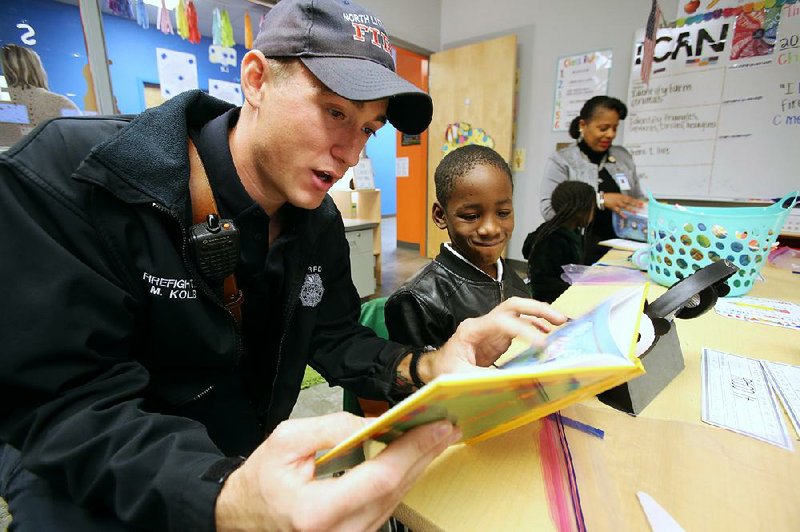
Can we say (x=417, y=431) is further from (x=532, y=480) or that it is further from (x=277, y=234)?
(x=277, y=234)

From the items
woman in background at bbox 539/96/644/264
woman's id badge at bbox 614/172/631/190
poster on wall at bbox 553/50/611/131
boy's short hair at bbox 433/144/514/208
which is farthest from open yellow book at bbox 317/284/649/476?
poster on wall at bbox 553/50/611/131

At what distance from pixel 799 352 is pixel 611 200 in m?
1.45

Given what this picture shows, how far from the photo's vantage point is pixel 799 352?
81 cm

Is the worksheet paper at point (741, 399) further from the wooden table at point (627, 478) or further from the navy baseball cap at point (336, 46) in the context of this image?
the navy baseball cap at point (336, 46)

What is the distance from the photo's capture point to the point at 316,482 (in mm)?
396

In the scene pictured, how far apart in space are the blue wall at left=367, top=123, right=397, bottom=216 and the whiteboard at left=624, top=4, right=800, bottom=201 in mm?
5209

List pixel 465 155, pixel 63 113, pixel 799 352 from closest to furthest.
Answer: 1. pixel 799 352
2. pixel 465 155
3. pixel 63 113

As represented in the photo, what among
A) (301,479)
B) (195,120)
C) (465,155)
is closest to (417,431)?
(301,479)

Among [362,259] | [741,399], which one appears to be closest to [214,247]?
[741,399]

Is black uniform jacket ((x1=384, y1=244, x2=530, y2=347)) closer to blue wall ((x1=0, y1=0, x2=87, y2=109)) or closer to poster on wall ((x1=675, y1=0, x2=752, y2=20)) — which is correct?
blue wall ((x1=0, y1=0, x2=87, y2=109))

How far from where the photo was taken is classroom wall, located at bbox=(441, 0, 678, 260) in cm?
336

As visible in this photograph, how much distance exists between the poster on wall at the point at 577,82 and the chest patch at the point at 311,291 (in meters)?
3.55

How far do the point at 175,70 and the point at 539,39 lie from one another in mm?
3160

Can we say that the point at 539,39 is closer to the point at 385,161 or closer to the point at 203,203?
the point at 203,203
